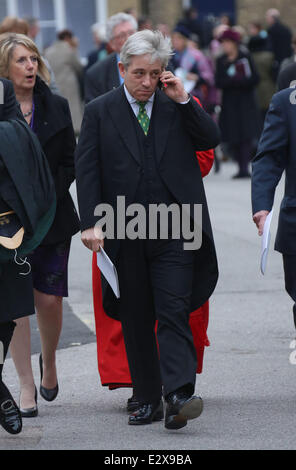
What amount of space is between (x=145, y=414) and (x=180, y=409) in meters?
0.33

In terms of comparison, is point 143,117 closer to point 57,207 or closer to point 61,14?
point 57,207

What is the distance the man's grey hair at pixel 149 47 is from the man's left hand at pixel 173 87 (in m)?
0.05

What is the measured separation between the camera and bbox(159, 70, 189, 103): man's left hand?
5109mm

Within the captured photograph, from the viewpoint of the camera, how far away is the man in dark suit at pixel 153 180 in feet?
16.8

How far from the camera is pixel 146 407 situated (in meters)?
5.37

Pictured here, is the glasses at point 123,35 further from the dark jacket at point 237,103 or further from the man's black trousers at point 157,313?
the dark jacket at point 237,103

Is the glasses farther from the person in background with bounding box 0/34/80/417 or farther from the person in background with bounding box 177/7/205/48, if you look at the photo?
the person in background with bounding box 177/7/205/48

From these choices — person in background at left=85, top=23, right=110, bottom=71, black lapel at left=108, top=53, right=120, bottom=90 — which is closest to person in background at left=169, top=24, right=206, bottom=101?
person in background at left=85, top=23, right=110, bottom=71

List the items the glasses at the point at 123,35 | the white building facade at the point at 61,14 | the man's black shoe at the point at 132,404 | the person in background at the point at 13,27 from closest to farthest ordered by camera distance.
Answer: the man's black shoe at the point at 132,404
the person in background at the point at 13,27
the glasses at the point at 123,35
the white building facade at the point at 61,14

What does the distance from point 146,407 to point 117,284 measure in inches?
23.8

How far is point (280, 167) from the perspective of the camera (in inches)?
216

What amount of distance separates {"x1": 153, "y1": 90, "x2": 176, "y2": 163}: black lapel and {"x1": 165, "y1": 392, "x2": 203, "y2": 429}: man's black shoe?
1043mm

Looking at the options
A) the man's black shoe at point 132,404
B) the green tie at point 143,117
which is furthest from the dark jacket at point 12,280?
the man's black shoe at point 132,404

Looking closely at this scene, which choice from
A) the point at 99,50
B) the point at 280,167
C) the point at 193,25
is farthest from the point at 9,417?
the point at 193,25
